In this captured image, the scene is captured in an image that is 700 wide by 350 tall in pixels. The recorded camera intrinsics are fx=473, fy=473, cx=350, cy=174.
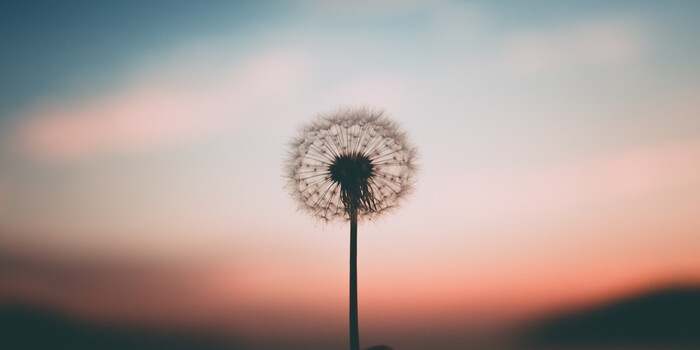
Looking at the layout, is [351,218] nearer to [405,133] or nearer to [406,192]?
[406,192]

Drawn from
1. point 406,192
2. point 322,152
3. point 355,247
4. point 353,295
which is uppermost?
point 322,152

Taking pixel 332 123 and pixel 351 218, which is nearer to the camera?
pixel 351 218

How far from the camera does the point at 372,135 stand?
1321 cm

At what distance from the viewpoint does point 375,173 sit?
1292cm

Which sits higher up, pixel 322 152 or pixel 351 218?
pixel 322 152

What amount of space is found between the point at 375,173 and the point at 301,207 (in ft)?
7.48

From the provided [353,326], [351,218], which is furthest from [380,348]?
[351,218]

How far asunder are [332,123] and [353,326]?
5.81m

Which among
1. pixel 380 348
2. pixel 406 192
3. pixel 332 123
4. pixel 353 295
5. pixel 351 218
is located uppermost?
pixel 332 123

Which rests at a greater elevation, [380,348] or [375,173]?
[375,173]

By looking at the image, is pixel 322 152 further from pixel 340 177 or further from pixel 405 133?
pixel 405 133

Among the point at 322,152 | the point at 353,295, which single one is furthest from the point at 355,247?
the point at 322,152

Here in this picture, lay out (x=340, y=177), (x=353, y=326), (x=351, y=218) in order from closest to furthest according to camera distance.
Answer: (x=353, y=326), (x=351, y=218), (x=340, y=177)

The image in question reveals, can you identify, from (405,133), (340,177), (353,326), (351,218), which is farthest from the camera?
(405,133)
